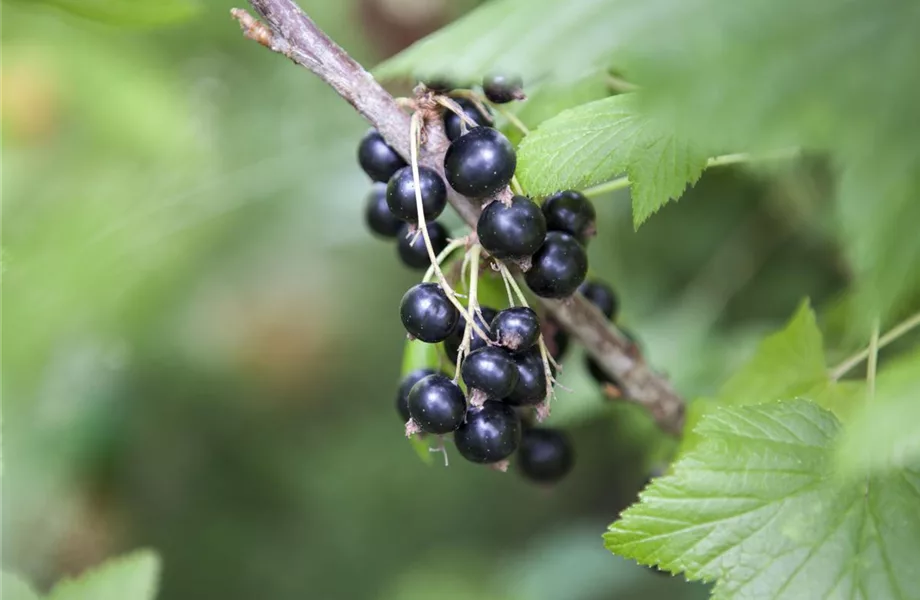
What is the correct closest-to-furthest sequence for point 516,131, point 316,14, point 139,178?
point 516,131, point 139,178, point 316,14

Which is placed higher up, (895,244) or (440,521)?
(440,521)

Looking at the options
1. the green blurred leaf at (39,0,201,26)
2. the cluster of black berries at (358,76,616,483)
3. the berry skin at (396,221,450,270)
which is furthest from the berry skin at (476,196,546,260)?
Result: the green blurred leaf at (39,0,201,26)

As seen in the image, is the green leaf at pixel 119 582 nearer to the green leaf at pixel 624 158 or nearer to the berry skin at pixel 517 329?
the berry skin at pixel 517 329

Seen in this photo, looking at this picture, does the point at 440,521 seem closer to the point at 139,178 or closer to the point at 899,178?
the point at 139,178

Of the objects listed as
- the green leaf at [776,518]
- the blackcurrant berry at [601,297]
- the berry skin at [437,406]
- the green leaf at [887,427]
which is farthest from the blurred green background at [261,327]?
the green leaf at [887,427]

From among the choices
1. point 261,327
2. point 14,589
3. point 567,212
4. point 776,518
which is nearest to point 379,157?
point 567,212

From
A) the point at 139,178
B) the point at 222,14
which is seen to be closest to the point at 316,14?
the point at 222,14
